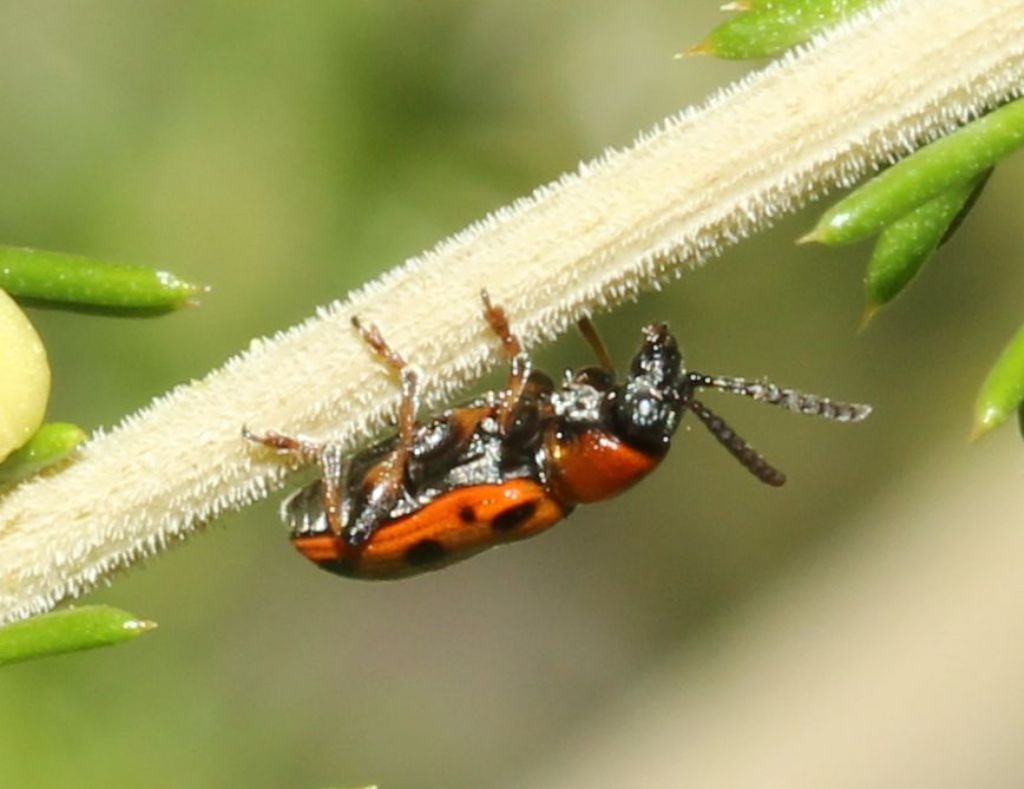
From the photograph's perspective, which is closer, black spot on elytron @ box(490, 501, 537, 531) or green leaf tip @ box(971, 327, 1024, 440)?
green leaf tip @ box(971, 327, 1024, 440)

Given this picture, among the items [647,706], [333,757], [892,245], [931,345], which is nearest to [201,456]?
[892,245]

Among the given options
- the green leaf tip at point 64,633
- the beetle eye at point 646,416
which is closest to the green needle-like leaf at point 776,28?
the beetle eye at point 646,416

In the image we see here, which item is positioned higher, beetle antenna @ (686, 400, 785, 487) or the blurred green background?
the blurred green background

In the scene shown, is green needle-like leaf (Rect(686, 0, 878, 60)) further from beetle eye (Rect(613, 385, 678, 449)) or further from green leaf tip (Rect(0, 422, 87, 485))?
green leaf tip (Rect(0, 422, 87, 485))

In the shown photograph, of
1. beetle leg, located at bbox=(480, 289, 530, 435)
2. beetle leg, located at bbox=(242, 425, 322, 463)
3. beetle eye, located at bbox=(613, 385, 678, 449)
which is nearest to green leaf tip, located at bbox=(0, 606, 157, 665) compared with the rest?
beetle leg, located at bbox=(242, 425, 322, 463)

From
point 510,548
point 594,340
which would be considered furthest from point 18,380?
point 510,548

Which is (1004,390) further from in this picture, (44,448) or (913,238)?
(44,448)

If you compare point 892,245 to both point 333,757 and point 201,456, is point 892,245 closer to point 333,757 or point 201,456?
point 201,456
